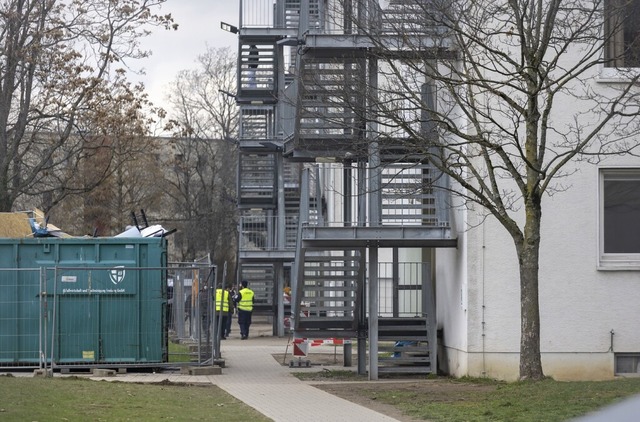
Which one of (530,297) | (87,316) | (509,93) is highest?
(509,93)

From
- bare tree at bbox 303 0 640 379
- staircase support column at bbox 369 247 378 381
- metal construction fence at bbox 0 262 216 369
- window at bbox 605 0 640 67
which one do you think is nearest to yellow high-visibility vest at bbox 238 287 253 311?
metal construction fence at bbox 0 262 216 369

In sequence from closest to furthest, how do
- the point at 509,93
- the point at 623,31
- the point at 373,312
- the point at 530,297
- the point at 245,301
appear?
the point at 530,297
the point at 623,31
the point at 509,93
the point at 373,312
the point at 245,301

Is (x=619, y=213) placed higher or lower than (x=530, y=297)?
higher

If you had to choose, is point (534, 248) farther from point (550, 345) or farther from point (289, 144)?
point (289, 144)

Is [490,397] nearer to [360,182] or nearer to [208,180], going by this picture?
[360,182]

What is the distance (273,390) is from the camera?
18.0 meters

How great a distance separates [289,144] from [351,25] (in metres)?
3.47

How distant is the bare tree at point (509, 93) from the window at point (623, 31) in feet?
0.11

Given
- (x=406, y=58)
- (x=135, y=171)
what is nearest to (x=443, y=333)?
(x=406, y=58)

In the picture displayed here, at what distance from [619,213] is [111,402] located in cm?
971

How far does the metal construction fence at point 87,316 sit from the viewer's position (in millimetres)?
20328

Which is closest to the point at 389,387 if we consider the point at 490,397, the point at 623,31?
the point at 490,397

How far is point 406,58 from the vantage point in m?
17.1

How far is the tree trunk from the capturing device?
15859mm
